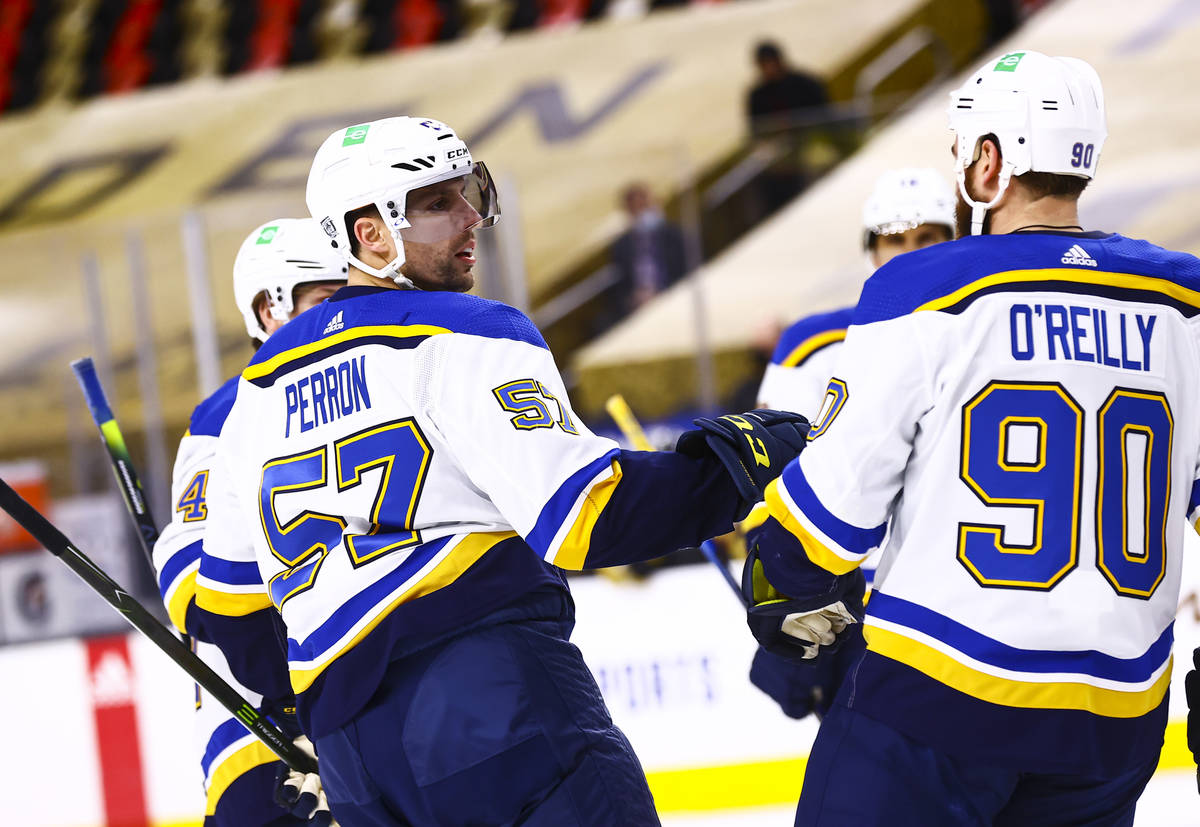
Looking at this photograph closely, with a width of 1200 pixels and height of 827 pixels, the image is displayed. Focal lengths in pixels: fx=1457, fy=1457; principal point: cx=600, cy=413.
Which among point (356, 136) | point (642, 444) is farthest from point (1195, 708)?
point (642, 444)

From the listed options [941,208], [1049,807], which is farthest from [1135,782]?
[941,208]

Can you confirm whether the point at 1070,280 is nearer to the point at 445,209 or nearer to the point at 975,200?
the point at 975,200

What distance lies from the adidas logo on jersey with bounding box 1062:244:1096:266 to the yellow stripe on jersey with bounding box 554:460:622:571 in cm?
63

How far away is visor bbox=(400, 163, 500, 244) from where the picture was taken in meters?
2.12

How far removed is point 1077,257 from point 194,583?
1.61 m

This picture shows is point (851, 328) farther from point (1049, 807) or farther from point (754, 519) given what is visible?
point (754, 519)

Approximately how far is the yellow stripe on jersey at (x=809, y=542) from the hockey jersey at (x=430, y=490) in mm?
141

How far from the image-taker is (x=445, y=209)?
7.06ft

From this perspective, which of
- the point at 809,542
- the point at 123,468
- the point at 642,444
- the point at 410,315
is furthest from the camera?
the point at 642,444

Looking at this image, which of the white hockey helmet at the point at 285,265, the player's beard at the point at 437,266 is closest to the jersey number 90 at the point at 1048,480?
the player's beard at the point at 437,266

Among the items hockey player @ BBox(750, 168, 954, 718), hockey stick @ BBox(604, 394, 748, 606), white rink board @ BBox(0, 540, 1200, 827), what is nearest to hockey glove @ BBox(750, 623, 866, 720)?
hockey player @ BBox(750, 168, 954, 718)

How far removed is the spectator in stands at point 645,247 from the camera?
5.85 metres

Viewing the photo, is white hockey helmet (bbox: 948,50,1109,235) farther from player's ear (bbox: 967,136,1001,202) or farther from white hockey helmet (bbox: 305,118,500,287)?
white hockey helmet (bbox: 305,118,500,287)

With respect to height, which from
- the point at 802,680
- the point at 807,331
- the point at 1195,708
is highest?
the point at 807,331
